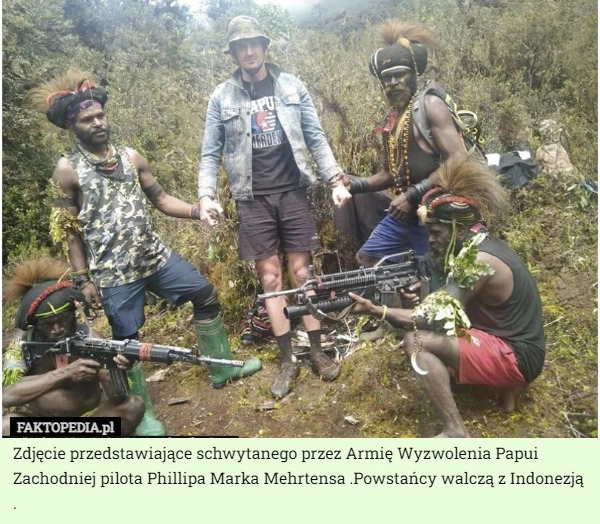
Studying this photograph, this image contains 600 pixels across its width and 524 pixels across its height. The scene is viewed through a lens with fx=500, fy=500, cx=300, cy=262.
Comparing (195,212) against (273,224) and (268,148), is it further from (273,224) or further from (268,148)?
(268,148)

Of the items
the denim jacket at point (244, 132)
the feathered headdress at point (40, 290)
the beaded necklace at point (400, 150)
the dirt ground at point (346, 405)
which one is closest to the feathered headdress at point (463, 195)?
the beaded necklace at point (400, 150)

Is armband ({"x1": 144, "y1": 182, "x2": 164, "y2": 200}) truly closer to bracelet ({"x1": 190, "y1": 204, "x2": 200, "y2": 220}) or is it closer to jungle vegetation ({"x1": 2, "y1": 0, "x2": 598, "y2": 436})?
bracelet ({"x1": 190, "y1": 204, "x2": 200, "y2": 220})

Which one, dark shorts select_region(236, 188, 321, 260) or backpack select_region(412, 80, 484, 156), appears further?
dark shorts select_region(236, 188, 321, 260)

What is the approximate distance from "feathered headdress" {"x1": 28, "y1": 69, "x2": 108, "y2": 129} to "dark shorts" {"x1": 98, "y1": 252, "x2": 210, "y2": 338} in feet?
3.56

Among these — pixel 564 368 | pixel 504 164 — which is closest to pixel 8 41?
pixel 504 164

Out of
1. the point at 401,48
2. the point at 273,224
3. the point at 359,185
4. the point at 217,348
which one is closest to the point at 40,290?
the point at 217,348

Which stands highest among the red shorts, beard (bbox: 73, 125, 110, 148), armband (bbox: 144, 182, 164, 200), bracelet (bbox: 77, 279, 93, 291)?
beard (bbox: 73, 125, 110, 148)

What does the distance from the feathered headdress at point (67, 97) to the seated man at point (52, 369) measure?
3.01 ft

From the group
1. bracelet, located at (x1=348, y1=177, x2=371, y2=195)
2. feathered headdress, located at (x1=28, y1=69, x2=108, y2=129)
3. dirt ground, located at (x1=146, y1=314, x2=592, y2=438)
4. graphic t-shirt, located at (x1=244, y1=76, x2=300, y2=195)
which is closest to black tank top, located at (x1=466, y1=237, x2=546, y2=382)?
dirt ground, located at (x1=146, y1=314, x2=592, y2=438)

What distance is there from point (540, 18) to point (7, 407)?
22.1ft

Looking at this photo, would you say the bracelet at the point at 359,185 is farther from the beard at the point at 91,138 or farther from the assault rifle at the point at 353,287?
the beard at the point at 91,138

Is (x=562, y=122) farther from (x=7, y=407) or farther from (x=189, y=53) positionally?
(x=7, y=407)

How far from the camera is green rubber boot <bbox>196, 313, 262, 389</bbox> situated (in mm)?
3629
